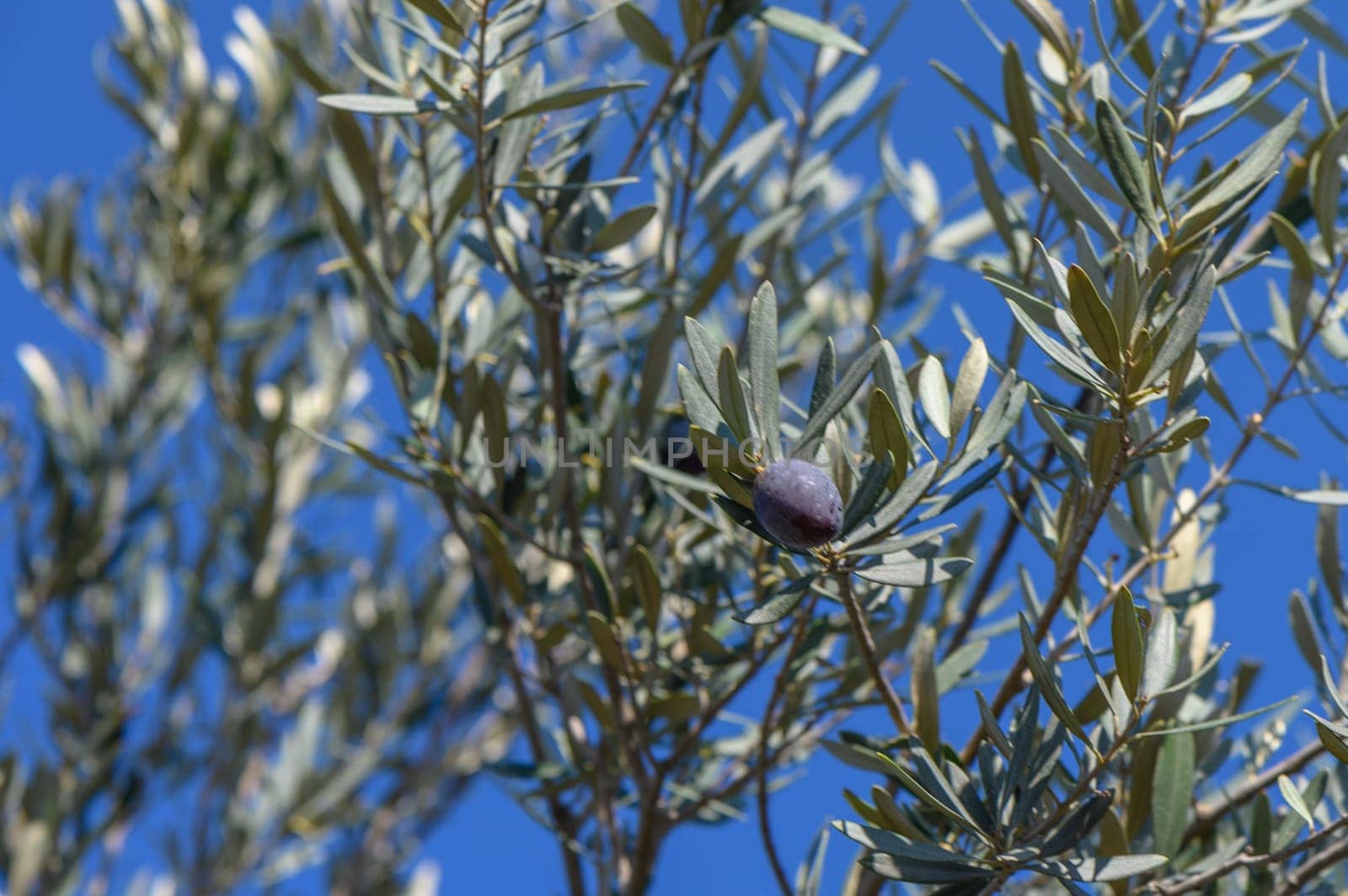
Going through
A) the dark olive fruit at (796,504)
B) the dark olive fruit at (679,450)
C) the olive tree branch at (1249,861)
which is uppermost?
the dark olive fruit at (679,450)

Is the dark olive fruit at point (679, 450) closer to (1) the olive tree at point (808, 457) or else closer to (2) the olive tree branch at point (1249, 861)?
(1) the olive tree at point (808, 457)

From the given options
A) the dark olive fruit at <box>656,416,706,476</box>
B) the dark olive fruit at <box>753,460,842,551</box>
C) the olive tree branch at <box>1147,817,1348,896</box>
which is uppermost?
the dark olive fruit at <box>656,416,706,476</box>

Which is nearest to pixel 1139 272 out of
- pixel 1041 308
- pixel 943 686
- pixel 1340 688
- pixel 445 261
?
pixel 1041 308

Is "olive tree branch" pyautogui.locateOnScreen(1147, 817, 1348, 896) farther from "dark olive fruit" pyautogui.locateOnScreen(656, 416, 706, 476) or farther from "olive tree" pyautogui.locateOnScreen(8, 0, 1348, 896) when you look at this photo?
"dark olive fruit" pyautogui.locateOnScreen(656, 416, 706, 476)

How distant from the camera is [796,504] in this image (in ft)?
1.89

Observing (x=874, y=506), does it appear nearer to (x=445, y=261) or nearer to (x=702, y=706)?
(x=702, y=706)

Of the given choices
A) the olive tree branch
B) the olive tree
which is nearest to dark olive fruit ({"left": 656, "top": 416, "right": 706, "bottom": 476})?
the olive tree

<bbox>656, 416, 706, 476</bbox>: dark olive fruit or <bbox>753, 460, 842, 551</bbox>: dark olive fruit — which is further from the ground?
<bbox>656, 416, 706, 476</bbox>: dark olive fruit

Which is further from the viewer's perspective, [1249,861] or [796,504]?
[1249,861]

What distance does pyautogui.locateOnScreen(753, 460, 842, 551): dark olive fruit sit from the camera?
58 centimetres

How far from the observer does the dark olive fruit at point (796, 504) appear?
1.90 feet

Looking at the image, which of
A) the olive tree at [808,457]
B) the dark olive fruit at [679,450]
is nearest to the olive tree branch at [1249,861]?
the olive tree at [808,457]

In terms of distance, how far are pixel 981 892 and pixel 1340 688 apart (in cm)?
36

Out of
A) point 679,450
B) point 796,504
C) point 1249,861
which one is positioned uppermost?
point 679,450
